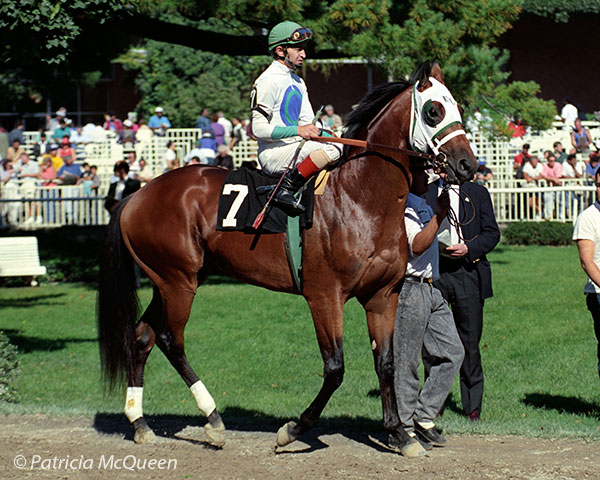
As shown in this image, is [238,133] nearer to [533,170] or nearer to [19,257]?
[533,170]

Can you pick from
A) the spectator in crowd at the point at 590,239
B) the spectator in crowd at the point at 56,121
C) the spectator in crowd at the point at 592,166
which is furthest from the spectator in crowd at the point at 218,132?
the spectator in crowd at the point at 590,239

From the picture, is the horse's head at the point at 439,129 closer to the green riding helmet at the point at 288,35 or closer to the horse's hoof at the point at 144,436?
the green riding helmet at the point at 288,35

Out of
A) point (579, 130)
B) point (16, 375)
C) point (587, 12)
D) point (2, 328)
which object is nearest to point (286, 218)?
point (16, 375)

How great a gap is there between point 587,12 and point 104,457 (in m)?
24.3

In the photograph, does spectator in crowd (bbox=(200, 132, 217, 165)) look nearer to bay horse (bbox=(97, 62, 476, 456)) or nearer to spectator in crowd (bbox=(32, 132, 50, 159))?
spectator in crowd (bbox=(32, 132, 50, 159))

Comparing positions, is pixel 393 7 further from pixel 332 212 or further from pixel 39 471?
pixel 39 471

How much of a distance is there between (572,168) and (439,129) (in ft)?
57.7

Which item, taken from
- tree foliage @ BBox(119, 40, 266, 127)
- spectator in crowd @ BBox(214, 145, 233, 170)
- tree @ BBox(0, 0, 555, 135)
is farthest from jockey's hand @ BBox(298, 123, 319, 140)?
tree foliage @ BBox(119, 40, 266, 127)

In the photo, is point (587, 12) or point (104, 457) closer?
point (104, 457)

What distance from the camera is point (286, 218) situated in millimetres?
6301

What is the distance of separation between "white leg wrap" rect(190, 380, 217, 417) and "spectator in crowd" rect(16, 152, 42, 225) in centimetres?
1528

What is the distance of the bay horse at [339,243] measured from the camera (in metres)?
6.01

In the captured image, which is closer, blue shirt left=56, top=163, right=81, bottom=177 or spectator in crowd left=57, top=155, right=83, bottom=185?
spectator in crowd left=57, top=155, right=83, bottom=185

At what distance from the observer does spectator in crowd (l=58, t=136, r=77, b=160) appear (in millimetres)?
24656
